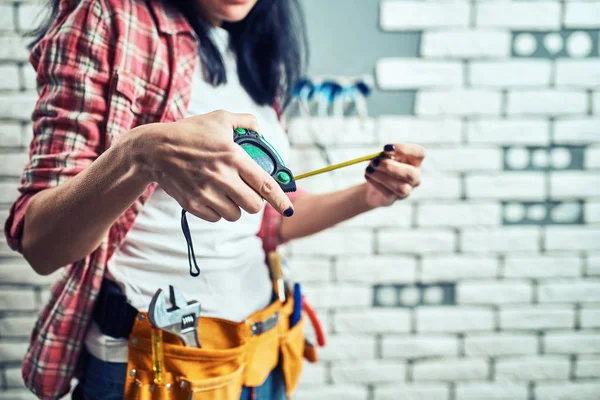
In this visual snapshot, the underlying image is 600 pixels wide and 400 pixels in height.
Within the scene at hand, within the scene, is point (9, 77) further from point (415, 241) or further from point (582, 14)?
point (582, 14)

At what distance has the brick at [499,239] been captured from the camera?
4.83 feet

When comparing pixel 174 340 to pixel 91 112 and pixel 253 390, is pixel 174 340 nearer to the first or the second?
pixel 253 390

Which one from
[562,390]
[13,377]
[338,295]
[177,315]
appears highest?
[177,315]

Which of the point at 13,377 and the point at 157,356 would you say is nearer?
the point at 157,356

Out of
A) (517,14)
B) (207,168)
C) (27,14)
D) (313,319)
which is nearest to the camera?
(207,168)

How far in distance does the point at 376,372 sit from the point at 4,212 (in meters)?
1.17

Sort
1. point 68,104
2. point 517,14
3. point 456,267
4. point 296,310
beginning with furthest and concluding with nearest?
point 456,267 < point 517,14 < point 296,310 < point 68,104

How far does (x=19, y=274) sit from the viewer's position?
4.47 feet

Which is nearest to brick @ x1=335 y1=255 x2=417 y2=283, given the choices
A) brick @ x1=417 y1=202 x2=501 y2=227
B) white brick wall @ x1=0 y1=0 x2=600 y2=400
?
white brick wall @ x1=0 y1=0 x2=600 y2=400

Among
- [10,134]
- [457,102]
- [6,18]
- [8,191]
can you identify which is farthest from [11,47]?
[457,102]

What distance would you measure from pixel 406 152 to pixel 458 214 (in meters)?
0.71

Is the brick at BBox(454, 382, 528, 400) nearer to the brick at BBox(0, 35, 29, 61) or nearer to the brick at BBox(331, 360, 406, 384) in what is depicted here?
the brick at BBox(331, 360, 406, 384)

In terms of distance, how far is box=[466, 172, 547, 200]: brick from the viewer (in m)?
1.45

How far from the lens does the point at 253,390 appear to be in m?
0.85
